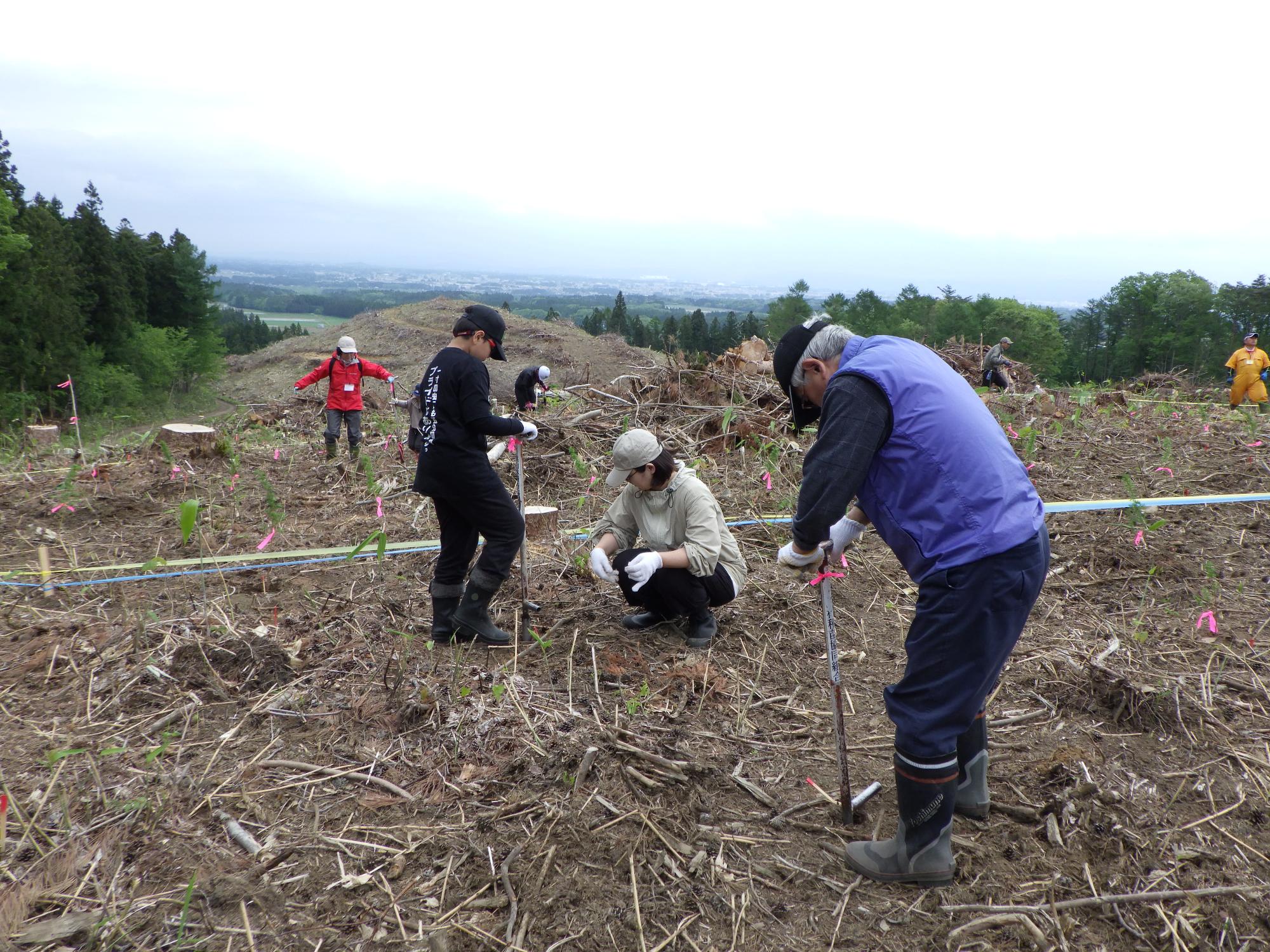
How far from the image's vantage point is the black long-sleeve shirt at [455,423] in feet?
11.9

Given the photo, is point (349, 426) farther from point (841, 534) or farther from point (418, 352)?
point (418, 352)

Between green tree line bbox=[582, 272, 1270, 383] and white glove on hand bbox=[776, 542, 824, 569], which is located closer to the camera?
white glove on hand bbox=[776, 542, 824, 569]

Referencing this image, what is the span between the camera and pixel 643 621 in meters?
4.12

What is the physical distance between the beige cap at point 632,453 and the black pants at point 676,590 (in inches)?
17.1

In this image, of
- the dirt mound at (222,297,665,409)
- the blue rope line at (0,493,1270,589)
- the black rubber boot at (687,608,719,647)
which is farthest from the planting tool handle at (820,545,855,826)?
the dirt mound at (222,297,665,409)

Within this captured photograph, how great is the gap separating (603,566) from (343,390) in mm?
5742

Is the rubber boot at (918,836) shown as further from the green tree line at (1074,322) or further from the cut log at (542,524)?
the green tree line at (1074,322)

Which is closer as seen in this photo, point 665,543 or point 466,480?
point 466,480

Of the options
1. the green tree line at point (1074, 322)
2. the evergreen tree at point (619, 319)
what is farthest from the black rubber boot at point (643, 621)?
the evergreen tree at point (619, 319)

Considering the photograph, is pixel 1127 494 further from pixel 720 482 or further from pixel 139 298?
pixel 139 298

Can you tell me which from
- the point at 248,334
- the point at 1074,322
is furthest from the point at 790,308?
the point at 248,334

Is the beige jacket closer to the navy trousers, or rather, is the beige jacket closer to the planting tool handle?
the planting tool handle

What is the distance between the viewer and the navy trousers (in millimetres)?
2061

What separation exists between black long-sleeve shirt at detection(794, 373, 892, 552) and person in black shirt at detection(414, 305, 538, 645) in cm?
185
